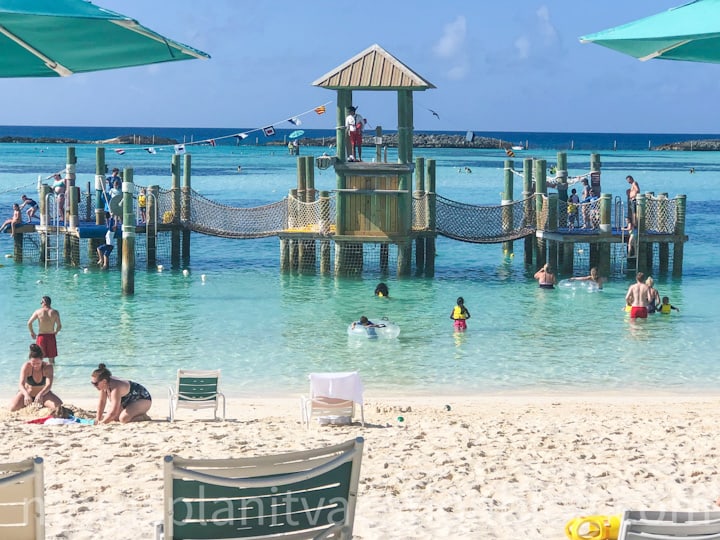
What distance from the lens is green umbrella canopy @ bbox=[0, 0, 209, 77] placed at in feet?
20.1

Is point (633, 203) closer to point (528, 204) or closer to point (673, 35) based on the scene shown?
point (528, 204)

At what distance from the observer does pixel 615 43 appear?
698 cm

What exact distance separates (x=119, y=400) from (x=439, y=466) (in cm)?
394

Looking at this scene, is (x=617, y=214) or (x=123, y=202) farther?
(x=617, y=214)

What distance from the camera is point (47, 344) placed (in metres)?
15.1

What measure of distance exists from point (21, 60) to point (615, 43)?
3.64 meters

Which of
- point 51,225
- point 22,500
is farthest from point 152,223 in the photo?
point 22,500

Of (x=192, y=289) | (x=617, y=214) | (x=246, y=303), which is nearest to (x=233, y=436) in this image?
(x=246, y=303)

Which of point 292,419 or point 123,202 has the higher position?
point 123,202

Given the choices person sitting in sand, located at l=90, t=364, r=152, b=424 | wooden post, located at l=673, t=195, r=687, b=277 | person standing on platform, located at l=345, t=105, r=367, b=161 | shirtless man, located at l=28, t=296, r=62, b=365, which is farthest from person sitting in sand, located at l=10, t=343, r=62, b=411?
wooden post, located at l=673, t=195, r=687, b=277

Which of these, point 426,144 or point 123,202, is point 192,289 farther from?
point 426,144

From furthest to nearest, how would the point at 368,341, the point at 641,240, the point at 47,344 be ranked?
1. the point at 641,240
2. the point at 368,341
3. the point at 47,344

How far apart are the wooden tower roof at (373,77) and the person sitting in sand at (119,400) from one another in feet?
43.4

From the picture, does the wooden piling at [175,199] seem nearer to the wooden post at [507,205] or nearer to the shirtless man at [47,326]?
the wooden post at [507,205]
